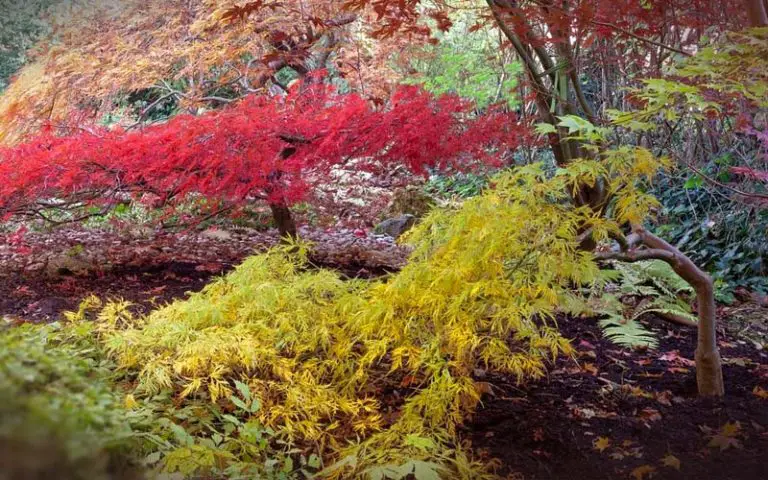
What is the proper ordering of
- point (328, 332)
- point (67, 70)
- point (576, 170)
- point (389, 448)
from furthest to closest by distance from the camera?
point (67, 70), point (328, 332), point (576, 170), point (389, 448)

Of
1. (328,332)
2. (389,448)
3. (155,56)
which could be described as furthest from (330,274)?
(155,56)

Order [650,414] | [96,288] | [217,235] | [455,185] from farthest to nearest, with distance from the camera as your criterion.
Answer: [455,185] → [217,235] → [96,288] → [650,414]

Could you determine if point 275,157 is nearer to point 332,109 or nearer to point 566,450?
point 332,109

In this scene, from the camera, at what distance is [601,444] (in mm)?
1572

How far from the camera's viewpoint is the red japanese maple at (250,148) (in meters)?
2.77

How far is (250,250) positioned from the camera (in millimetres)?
4082

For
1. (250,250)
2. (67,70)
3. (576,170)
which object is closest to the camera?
(576,170)

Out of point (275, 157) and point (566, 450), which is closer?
point (566, 450)

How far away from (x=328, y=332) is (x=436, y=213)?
1.54ft

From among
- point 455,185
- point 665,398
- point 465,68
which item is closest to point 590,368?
point 665,398

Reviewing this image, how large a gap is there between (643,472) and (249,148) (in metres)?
2.01

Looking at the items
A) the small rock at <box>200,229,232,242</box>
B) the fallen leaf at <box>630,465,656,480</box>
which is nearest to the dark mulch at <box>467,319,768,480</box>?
the fallen leaf at <box>630,465,656,480</box>

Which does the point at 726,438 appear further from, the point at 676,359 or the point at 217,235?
the point at 217,235

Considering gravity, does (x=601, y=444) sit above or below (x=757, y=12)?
below
